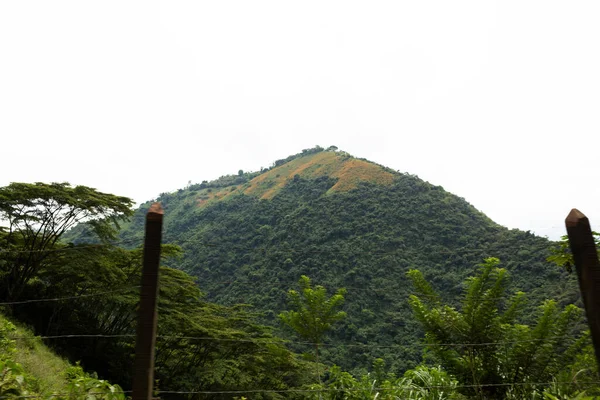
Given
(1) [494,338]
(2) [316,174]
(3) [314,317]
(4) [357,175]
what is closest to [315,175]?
(2) [316,174]

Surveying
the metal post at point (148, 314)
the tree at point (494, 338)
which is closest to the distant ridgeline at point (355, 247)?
the tree at point (494, 338)

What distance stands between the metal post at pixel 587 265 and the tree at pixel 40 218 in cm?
1487

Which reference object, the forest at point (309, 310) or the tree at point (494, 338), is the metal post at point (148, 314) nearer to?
the forest at point (309, 310)

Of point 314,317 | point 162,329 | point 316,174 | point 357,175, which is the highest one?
point 316,174

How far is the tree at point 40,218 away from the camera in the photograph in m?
13.5

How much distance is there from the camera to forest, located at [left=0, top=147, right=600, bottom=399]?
567 centimetres

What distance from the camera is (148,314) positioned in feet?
6.04

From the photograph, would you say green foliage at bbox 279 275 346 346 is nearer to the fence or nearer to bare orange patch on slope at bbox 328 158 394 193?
the fence

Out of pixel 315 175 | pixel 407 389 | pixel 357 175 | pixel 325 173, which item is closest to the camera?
pixel 407 389

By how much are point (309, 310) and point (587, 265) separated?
7.04 meters

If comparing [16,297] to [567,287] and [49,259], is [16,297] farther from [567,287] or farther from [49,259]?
[567,287]

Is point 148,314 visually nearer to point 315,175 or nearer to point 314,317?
point 314,317

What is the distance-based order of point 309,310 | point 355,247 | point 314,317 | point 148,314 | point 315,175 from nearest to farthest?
point 148,314, point 314,317, point 309,310, point 355,247, point 315,175

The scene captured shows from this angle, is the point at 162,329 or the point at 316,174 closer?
the point at 162,329
